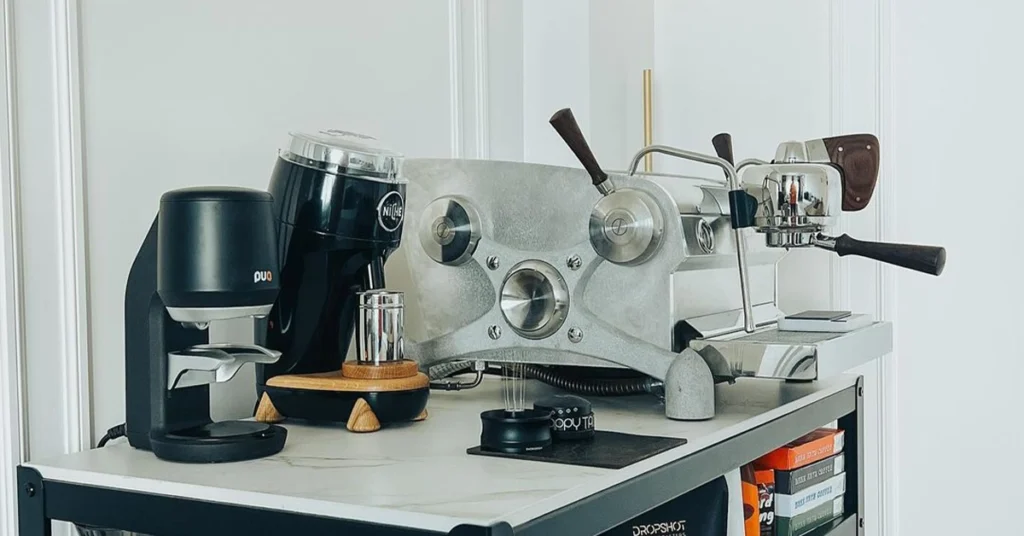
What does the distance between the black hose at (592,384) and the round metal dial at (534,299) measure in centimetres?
13

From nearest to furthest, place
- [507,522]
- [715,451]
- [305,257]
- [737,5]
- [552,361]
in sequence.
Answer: [507,522], [715,451], [305,257], [552,361], [737,5]

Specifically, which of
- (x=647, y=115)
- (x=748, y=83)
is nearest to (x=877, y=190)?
(x=748, y=83)

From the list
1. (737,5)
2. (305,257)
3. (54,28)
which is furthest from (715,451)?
(737,5)

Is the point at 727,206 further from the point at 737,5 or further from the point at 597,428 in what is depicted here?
the point at 737,5

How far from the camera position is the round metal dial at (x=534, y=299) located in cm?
142

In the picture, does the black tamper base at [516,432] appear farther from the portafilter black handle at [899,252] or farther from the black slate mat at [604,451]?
the portafilter black handle at [899,252]

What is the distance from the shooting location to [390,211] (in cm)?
133

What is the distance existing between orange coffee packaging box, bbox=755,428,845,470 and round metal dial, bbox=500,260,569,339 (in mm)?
363

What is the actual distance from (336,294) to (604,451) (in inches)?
16.7

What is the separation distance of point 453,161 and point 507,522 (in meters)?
0.76

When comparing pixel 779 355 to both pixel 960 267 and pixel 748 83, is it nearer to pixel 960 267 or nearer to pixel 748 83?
pixel 960 267

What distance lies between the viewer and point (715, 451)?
3.94 ft

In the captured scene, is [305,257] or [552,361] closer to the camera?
[305,257]

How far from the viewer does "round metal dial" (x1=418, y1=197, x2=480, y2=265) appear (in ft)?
4.83
